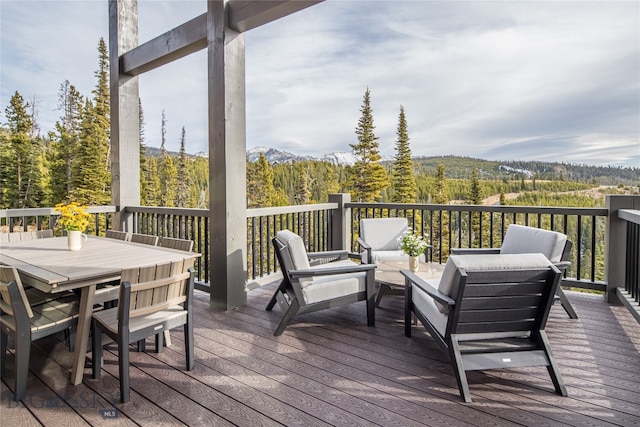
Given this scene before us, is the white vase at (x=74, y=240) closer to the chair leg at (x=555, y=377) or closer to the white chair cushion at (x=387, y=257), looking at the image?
the white chair cushion at (x=387, y=257)

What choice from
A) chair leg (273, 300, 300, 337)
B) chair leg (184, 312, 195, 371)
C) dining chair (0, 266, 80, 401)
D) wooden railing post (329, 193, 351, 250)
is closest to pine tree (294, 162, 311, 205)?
wooden railing post (329, 193, 351, 250)

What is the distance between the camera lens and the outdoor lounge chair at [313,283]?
10.2ft

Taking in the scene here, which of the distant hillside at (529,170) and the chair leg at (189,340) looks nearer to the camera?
the chair leg at (189,340)

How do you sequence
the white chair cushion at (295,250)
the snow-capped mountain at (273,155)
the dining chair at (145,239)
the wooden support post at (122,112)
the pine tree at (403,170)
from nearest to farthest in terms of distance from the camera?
the white chair cushion at (295,250), the dining chair at (145,239), the wooden support post at (122,112), the pine tree at (403,170), the snow-capped mountain at (273,155)

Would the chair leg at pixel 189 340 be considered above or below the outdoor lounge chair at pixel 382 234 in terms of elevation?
below

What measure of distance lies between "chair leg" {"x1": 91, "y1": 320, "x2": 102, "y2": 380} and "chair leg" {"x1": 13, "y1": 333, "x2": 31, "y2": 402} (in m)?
0.33

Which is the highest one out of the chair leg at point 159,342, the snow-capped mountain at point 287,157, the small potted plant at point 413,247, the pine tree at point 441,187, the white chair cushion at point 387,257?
the snow-capped mountain at point 287,157

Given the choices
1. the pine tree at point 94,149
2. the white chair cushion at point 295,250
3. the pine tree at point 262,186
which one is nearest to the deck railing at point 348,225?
the white chair cushion at point 295,250

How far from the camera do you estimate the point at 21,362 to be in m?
2.07

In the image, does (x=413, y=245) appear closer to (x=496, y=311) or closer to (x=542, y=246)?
(x=542, y=246)

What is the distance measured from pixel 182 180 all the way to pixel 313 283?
70.7 feet

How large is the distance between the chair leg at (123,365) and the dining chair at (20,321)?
56cm

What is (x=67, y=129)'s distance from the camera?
1769cm

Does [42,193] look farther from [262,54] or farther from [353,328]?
[353,328]
